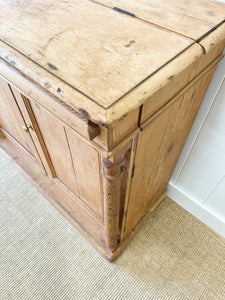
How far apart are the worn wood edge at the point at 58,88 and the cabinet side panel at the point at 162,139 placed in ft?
0.60

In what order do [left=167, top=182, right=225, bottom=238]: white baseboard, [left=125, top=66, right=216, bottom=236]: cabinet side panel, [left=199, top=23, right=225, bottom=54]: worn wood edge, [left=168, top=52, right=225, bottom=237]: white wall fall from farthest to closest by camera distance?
[left=167, top=182, right=225, bottom=238]: white baseboard < [left=168, top=52, right=225, bottom=237]: white wall < [left=125, top=66, right=216, bottom=236]: cabinet side panel < [left=199, top=23, right=225, bottom=54]: worn wood edge

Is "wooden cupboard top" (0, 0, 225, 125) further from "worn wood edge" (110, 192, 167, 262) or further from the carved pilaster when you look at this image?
"worn wood edge" (110, 192, 167, 262)

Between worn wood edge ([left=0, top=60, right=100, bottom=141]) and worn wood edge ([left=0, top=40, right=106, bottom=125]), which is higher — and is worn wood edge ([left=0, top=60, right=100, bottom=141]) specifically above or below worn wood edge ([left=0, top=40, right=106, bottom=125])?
below

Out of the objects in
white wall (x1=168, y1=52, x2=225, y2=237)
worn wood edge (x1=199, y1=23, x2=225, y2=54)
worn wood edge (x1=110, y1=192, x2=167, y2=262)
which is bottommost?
worn wood edge (x1=110, y1=192, x2=167, y2=262)

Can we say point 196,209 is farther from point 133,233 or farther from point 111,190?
point 111,190

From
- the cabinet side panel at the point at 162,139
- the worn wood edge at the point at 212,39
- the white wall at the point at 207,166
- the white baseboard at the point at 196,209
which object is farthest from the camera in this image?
the white baseboard at the point at 196,209

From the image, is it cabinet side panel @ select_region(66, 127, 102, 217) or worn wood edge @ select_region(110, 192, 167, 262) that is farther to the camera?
worn wood edge @ select_region(110, 192, 167, 262)

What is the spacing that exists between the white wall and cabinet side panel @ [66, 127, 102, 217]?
44 cm

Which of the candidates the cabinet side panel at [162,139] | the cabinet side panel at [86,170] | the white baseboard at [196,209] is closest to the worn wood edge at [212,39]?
the cabinet side panel at [162,139]

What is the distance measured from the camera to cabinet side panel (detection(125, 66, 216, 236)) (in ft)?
1.90

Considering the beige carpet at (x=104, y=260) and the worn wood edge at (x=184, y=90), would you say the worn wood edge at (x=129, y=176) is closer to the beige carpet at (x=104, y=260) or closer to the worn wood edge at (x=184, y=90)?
the worn wood edge at (x=184, y=90)

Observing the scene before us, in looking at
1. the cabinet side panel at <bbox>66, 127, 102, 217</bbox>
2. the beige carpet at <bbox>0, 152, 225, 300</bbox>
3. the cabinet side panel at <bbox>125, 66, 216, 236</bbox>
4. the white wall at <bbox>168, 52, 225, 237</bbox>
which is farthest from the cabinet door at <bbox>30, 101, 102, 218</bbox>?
the white wall at <bbox>168, 52, 225, 237</bbox>

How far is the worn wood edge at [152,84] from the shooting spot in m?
0.36

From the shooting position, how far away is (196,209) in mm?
1105
